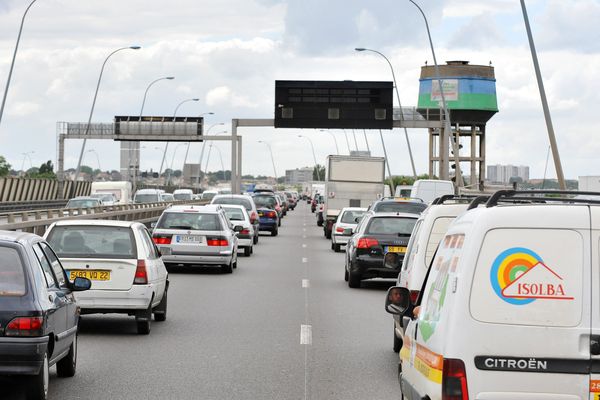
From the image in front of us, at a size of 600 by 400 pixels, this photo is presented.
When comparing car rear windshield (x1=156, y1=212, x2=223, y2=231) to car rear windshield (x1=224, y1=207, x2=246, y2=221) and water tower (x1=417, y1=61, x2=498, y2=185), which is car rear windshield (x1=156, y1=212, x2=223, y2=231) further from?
Answer: water tower (x1=417, y1=61, x2=498, y2=185)

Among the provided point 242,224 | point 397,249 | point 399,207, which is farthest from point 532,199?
point 242,224

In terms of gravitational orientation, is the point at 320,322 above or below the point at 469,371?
below

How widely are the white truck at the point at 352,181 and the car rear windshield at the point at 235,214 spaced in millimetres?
16495

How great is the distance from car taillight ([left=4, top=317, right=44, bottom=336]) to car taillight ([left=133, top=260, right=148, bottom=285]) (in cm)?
554

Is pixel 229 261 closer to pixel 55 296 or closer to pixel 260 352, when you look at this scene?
pixel 260 352

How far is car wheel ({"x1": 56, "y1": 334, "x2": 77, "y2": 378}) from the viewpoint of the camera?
11.3 meters

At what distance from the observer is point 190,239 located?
86.7ft

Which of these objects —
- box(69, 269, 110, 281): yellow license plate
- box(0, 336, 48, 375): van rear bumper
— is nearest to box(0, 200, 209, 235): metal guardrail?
box(69, 269, 110, 281): yellow license plate

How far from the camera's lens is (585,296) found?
5980 millimetres

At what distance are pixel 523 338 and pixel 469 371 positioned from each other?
0.31 metres

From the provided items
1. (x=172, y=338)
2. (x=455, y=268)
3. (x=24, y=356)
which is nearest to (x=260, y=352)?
(x=172, y=338)

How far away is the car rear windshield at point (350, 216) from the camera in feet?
128

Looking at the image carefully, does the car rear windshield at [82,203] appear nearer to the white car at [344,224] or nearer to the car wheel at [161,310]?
the white car at [344,224]

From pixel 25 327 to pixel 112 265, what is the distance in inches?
224
